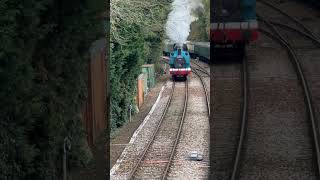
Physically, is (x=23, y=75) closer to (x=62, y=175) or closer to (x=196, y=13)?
(x=62, y=175)

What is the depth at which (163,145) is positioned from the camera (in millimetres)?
11297

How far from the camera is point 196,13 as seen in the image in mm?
8984

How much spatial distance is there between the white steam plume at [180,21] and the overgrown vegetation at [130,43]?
0.29m

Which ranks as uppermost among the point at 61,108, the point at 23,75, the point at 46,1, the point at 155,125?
the point at 46,1

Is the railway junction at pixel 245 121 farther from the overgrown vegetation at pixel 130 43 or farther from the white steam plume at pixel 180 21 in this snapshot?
the white steam plume at pixel 180 21

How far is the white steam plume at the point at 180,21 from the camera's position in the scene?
8805mm

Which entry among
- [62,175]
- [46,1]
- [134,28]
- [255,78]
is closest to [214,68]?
[255,78]

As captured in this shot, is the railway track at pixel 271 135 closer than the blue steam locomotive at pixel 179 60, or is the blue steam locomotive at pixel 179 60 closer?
the railway track at pixel 271 135

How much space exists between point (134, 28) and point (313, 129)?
5077mm

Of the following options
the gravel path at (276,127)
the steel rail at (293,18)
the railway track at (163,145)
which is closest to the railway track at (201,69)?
the railway track at (163,145)

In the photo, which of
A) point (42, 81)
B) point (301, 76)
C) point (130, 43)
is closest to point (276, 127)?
point (301, 76)

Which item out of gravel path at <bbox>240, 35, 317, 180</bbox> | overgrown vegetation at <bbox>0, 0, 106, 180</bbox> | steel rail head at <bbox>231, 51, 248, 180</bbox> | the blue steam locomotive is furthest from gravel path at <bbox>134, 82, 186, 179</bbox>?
gravel path at <bbox>240, 35, 317, 180</bbox>

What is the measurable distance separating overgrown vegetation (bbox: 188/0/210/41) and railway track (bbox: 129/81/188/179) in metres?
2.11

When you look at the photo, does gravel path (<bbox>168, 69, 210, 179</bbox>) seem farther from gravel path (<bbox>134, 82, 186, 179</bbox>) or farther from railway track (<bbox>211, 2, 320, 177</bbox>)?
railway track (<bbox>211, 2, 320, 177</bbox>)
